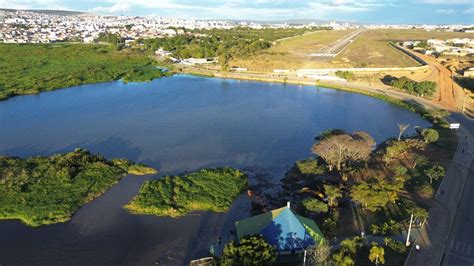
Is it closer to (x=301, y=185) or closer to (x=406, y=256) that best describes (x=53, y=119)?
(x=301, y=185)

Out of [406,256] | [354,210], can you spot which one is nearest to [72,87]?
[354,210]

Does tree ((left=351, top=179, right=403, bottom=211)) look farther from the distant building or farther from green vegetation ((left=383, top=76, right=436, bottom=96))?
the distant building

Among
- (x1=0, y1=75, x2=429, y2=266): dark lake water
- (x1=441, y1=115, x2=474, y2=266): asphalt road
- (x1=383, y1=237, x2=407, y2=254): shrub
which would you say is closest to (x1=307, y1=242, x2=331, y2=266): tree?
(x1=383, y1=237, x2=407, y2=254): shrub

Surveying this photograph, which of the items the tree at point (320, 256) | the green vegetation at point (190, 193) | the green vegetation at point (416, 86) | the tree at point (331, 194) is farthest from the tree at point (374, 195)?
the green vegetation at point (416, 86)

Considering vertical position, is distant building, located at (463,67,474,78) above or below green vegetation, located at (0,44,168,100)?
above

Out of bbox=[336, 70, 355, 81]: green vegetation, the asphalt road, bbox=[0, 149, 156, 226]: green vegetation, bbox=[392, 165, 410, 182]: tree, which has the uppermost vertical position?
bbox=[336, 70, 355, 81]: green vegetation

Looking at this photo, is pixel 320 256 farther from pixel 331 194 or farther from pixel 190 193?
Result: pixel 190 193

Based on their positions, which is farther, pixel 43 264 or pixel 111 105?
pixel 111 105

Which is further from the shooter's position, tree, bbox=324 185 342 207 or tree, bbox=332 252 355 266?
tree, bbox=324 185 342 207
